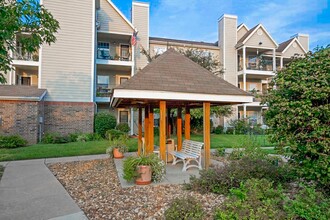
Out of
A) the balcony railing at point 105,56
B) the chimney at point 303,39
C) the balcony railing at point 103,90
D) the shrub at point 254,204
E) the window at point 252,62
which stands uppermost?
the chimney at point 303,39

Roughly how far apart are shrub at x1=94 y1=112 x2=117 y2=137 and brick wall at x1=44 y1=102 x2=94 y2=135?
472 millimetres

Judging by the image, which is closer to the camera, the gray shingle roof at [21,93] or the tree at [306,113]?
the tree at [306,113]

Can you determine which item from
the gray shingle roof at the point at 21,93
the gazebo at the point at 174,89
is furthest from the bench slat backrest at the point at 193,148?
the gray shingle roof at the point at 21,93

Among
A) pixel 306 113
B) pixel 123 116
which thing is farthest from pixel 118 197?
pixel 123 116

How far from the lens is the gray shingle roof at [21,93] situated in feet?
48.0

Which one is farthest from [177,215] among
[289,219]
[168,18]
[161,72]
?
[168,18]

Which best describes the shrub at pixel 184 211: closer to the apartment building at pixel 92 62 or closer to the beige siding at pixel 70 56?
the apartment building at pixel 92 62

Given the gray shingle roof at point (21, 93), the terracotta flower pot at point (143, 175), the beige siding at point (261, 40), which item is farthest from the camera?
the beige siding at point (261, 40)

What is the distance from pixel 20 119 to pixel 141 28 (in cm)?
1393

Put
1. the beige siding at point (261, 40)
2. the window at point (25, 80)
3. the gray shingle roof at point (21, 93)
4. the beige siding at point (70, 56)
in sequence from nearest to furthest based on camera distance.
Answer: the gray shingle roof at point (21, 93) → the beige siding at point (70, 56) → the window at point (25, 80) → the beige siding at point (261, 40)

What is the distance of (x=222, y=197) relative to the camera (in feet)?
16.2

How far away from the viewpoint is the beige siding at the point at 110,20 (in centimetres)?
2138

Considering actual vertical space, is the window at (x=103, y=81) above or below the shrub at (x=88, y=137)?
above

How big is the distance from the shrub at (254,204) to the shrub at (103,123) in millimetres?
14757
